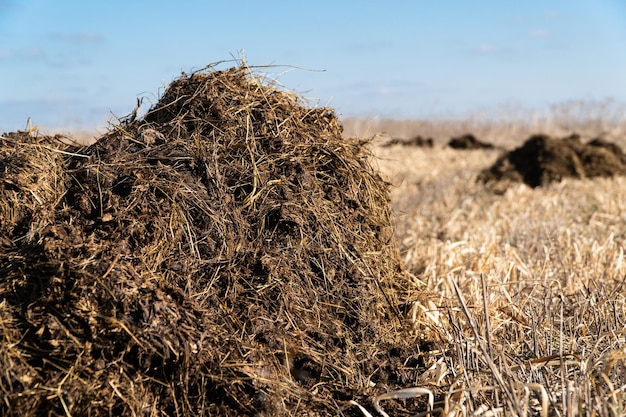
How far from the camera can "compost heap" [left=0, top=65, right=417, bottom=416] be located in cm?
304

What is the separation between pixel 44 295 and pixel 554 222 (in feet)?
21.0

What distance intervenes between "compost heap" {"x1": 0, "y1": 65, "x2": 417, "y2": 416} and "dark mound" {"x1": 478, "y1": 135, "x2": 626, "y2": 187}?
8.94 meters

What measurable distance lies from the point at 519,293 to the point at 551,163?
8.79 meters

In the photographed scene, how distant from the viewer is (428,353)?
391 centimetres

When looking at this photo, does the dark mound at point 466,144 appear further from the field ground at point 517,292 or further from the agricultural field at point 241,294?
the agricultural field at point 241,294

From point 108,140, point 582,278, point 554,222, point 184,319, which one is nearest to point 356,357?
point 184,319

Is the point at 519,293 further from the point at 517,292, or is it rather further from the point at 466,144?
the point at 466,144

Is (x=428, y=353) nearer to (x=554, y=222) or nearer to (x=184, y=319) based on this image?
(x=184, y=319)

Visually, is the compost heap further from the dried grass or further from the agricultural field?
the dried grass

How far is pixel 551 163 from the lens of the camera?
12.9 meters

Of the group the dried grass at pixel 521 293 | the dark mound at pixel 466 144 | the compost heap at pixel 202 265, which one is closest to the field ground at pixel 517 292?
the dried grass at pixel 521 293

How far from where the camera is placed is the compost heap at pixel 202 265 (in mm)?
3043

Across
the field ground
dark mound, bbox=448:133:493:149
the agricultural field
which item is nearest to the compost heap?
the agricultural field

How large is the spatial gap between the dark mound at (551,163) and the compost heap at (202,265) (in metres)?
8.94
